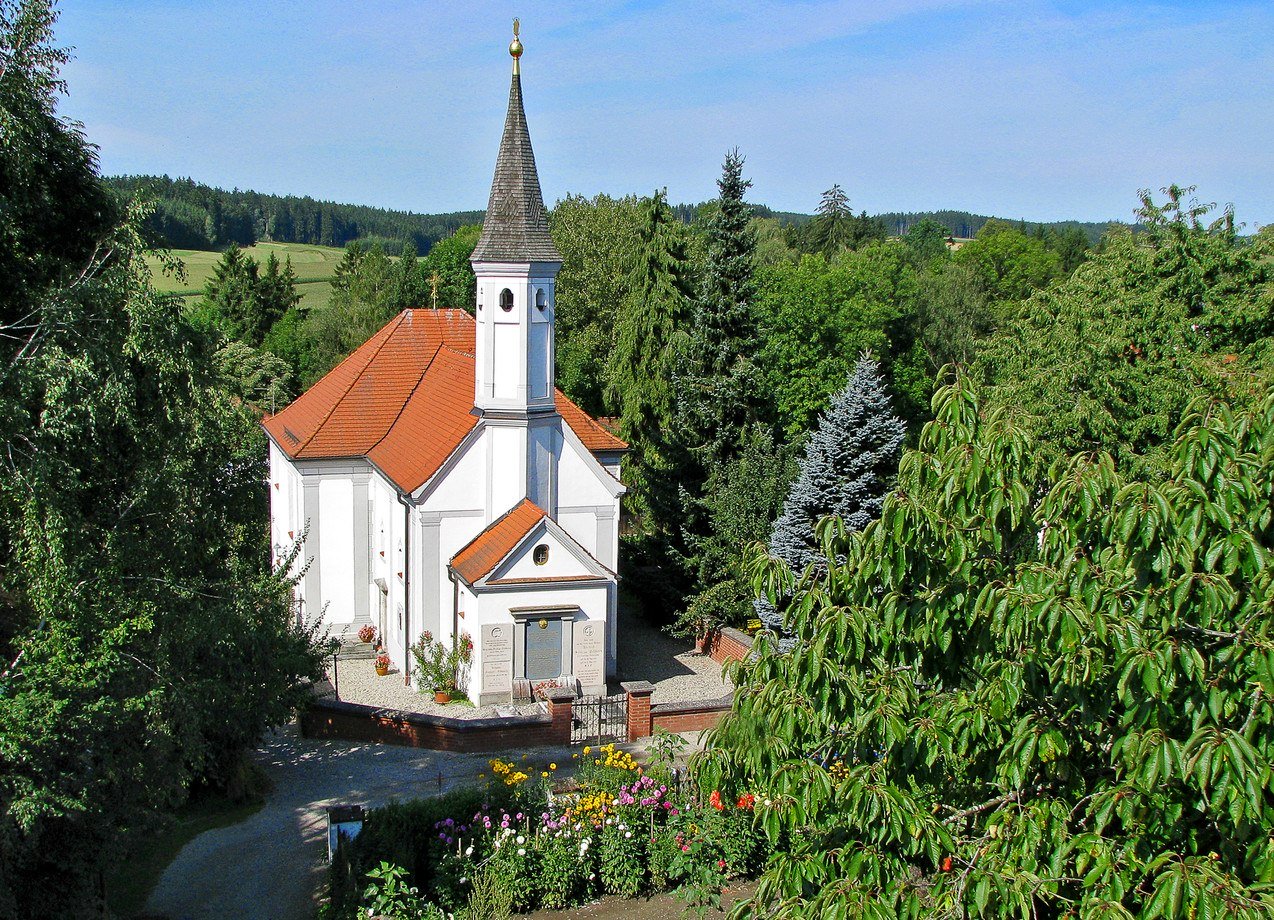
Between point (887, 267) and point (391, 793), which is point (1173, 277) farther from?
point (887, 267)

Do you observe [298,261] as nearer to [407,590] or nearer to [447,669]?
[407,590]

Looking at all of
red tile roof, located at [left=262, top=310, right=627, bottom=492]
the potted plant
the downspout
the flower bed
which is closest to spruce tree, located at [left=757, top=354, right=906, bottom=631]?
red tile roof, located at [left=262, top=310, right=627, bottom=492]

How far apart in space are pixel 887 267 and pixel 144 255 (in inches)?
1563

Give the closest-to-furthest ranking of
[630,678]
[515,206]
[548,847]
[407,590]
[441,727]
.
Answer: [548,847] → [441,727] → [515,206] → [407,590] → [630,678]

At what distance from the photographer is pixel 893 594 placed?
268 inches

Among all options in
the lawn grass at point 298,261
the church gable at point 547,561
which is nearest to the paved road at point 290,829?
the church gable at point 547,561

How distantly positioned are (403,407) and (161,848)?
12839 millimetres

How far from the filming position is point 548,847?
13.4 m

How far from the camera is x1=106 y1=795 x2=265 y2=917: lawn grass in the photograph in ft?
44.6

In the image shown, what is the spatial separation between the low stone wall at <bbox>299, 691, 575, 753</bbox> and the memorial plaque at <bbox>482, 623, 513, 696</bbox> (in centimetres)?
166

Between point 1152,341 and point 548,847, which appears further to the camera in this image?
point 1152,341

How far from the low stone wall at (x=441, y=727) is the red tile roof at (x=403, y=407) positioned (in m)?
4.63

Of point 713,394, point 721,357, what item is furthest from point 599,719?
point 721,357

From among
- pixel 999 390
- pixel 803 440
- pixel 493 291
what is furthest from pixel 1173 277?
pixel 493 291
